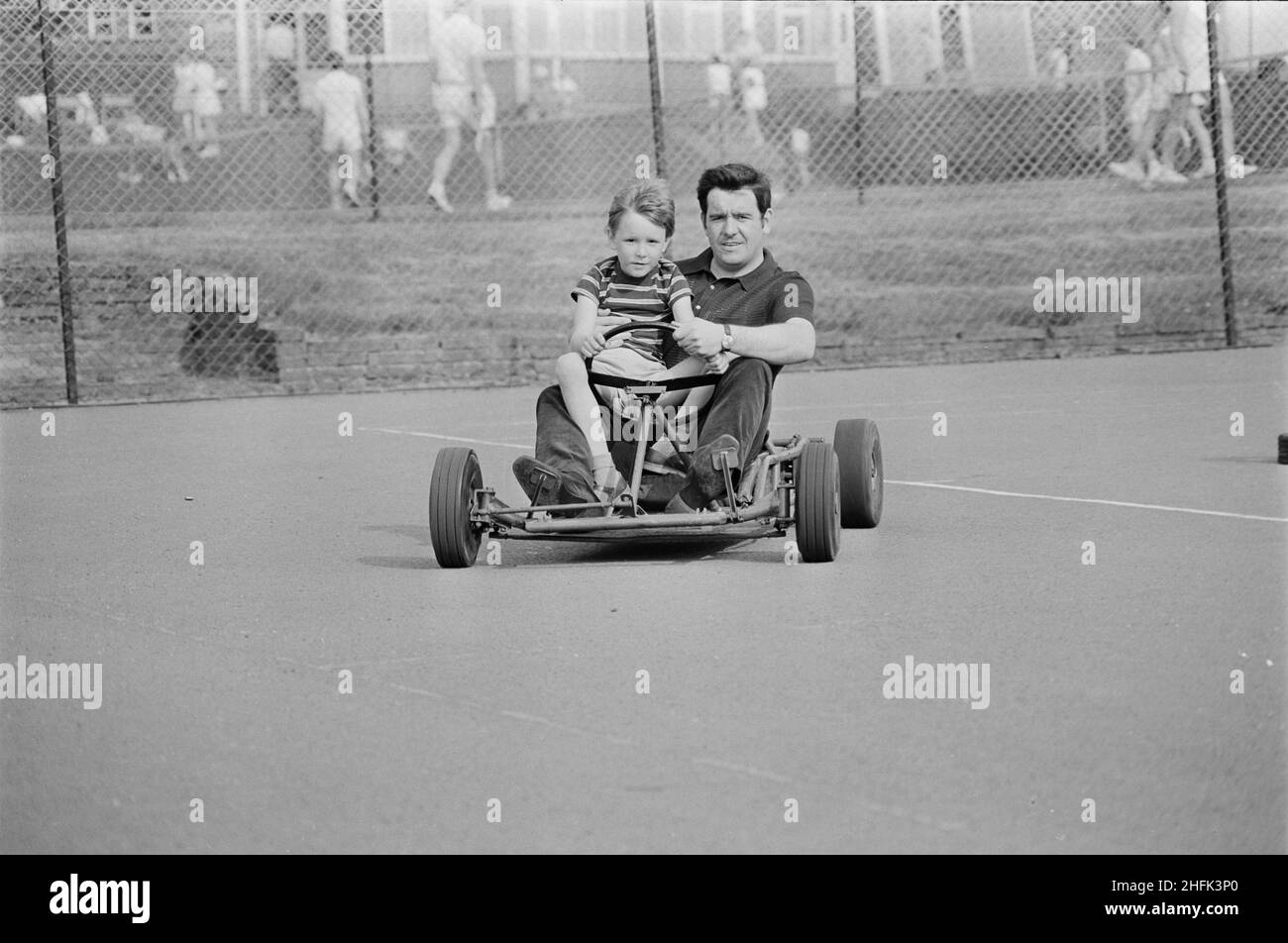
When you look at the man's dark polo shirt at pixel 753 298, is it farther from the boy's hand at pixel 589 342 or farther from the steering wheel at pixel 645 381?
the boy's hand at pixel 589 342

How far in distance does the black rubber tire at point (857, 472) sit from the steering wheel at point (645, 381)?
59 centimetres

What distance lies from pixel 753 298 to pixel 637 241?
Result: 55 centimetres

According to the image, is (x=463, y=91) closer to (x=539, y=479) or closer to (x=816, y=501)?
(x=539, y=479)

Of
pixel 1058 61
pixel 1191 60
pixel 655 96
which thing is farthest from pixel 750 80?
pixel 655 96

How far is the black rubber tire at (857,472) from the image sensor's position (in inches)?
297

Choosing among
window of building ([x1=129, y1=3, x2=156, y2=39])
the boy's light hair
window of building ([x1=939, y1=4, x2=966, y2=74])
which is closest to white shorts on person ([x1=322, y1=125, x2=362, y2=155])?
window of building ([x1=129, y1=3, x2=156, y2=39])

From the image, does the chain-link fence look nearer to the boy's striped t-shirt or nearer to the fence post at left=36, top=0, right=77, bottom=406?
the fence post at left=36, top=0, right=77, bottom=406

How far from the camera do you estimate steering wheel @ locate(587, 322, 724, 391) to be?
717 cm

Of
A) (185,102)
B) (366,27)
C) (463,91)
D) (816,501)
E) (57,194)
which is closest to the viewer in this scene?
(816,501)

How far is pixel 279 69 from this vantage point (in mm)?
20531

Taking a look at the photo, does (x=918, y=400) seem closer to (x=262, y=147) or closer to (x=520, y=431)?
(x=520, y=431)

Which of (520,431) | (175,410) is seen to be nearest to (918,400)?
(520,431)

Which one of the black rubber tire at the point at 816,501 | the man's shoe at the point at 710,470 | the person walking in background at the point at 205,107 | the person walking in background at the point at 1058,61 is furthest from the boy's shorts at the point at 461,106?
the black rubber tire at the point at 816,501
